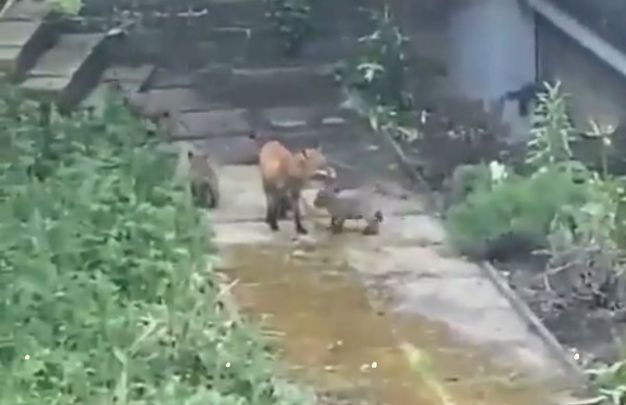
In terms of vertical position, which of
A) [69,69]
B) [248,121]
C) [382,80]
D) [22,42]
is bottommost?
[248,121]

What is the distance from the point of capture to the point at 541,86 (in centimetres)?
826

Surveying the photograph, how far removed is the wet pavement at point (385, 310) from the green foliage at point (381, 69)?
1.46 m

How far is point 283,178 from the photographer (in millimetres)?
6973

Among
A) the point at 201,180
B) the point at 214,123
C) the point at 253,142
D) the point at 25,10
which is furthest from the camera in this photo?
the point at 25,10

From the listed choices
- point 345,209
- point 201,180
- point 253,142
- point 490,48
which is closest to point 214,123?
point 253,142

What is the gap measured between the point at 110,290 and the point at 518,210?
185 centimetres

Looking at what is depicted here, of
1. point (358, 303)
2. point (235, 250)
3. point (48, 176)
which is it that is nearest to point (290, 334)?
point (358, 303)

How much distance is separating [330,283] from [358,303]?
0.27 meters

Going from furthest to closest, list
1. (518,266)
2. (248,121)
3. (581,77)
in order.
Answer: (248,121)
(581,77)
(518,266)

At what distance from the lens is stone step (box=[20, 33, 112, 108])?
8.43 meters

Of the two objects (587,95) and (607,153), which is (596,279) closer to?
(607,153)

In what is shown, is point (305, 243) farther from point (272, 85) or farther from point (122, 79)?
point (122, 79)

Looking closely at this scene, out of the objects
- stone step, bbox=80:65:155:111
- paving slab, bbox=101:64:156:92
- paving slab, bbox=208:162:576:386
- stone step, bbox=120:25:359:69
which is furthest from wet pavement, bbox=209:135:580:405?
stone step, bbox=120:25:359:69

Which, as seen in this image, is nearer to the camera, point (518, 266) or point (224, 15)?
point (518, 266)
